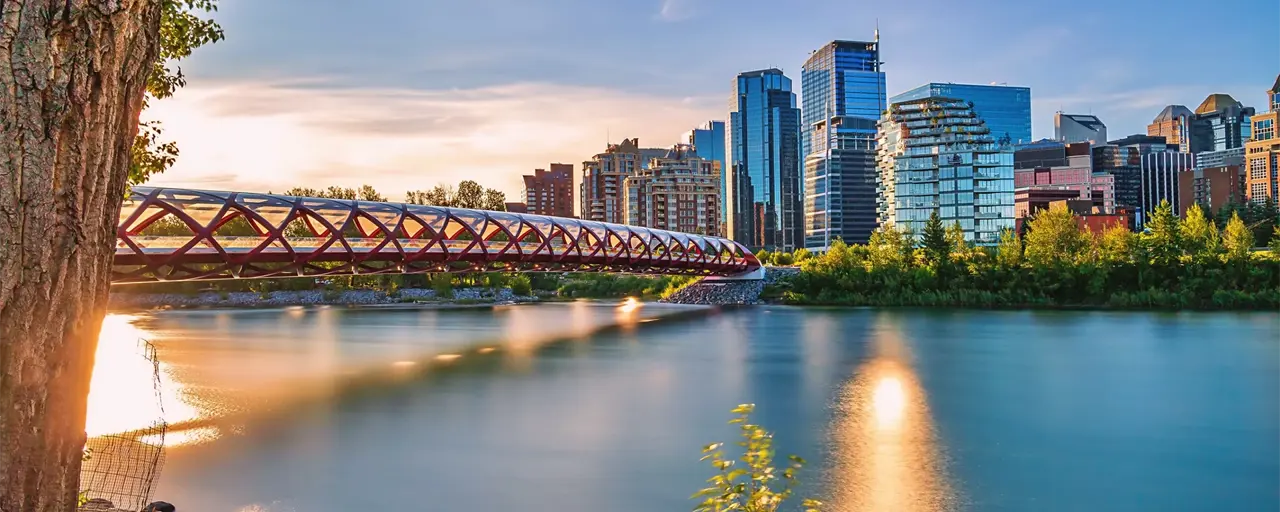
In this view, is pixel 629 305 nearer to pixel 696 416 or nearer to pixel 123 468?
pixel 696 416

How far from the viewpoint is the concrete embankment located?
63.8m

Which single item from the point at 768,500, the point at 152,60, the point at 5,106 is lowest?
the point at 768,500

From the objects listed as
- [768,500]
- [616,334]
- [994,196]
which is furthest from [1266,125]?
[768,500]

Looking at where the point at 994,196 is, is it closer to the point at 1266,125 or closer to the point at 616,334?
the point at 616,334

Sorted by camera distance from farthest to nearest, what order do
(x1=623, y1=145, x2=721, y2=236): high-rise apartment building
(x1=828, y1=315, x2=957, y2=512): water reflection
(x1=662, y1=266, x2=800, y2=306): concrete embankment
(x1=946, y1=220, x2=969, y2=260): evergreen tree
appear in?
1. (x1=623, y1=145, x2=721, y2=236): high-rise apartment building
2. (x1=662, y1=266, x2=800, y2=306): concrete embankment
3. (x1=946, y1=220, x2=969, y2=260): evergreen tree
4. (x1=828, y1=315, x2=957, y2=512): water reflection

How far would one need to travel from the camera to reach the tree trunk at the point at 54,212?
2.71 m

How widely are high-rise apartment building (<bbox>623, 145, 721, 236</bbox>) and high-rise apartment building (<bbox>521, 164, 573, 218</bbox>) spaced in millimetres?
37518

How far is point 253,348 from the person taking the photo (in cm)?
3481

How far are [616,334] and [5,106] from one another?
128 ft

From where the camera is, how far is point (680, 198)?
13900 cm

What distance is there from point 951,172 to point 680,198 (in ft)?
169

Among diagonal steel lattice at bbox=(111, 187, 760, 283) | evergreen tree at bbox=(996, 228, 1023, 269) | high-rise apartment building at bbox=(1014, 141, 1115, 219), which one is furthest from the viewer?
high-rise apartment building at bbox=(1014, 141, 1115, 219)

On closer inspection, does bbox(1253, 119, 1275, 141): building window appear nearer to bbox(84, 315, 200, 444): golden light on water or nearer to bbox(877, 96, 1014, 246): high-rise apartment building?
bbox(877, 96, 1014, 246): high-rise apartment building

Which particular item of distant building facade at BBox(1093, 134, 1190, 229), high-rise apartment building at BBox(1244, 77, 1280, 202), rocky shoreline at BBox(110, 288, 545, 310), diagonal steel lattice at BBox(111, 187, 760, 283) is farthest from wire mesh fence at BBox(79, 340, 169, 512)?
distant building facade at BBox(1093, 134, 1190, 229)
